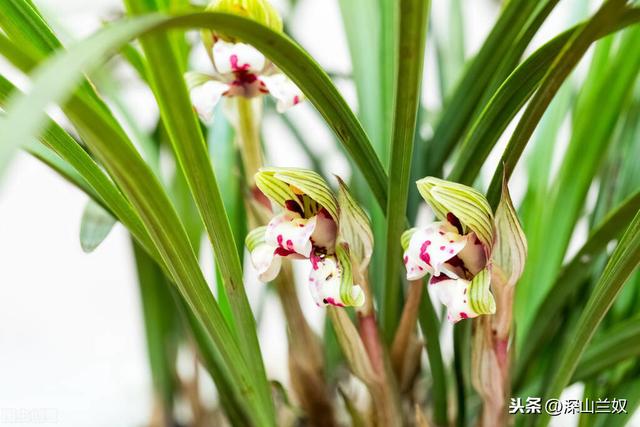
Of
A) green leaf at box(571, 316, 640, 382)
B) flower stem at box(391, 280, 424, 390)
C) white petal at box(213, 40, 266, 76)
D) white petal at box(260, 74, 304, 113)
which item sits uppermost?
white petal at box(213, 40, 266, 76)


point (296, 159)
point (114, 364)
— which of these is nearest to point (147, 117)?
point (296, 159)

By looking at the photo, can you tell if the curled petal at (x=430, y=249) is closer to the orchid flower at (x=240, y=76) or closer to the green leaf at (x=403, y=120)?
the green leaf at (x=403, y=120)

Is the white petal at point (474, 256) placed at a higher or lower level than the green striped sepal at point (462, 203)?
lower

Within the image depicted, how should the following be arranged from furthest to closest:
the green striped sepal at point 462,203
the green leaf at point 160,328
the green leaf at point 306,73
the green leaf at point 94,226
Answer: the green leaf at point 160,328 → the green leaf at point 94,226 → the green striped sepal at point 462,203 → the green leaf at point 306,73

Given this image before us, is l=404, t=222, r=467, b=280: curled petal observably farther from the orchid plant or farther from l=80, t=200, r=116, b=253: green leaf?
l=80, t=200, r=116, b=253: green leaf

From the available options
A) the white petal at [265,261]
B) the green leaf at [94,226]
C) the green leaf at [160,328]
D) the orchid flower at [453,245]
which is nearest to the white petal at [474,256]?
the orchid flower at [453,245]

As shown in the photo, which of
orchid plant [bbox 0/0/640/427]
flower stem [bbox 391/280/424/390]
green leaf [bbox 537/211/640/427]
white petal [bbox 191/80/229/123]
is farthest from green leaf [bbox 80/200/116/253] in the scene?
green leaf [bbox 537/211/640/427]
